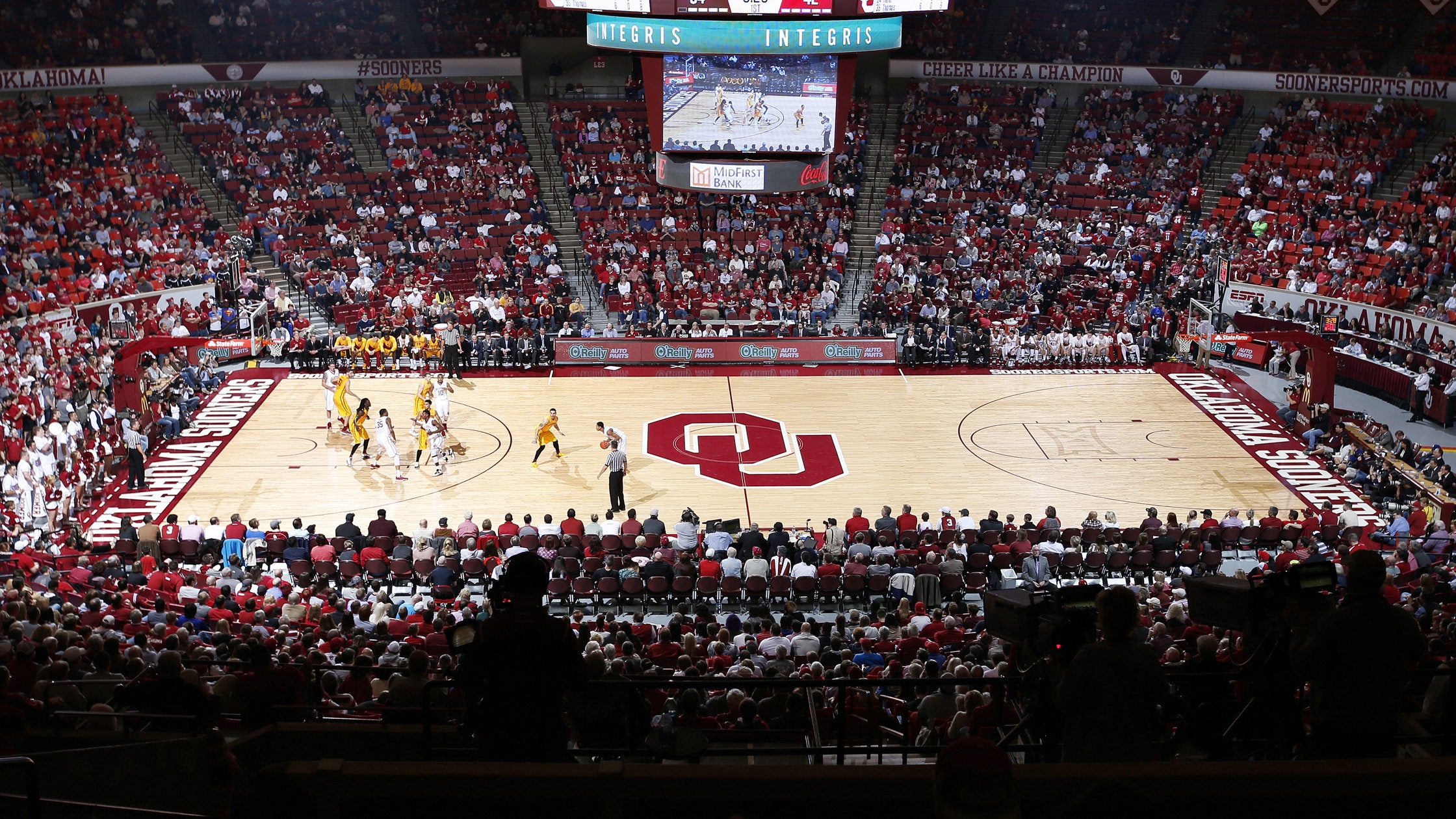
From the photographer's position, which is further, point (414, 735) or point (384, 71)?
point (384, 71)

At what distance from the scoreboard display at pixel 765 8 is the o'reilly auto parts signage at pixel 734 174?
4.65 meters

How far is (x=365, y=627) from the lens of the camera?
1509cm

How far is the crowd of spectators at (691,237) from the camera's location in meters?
35.8

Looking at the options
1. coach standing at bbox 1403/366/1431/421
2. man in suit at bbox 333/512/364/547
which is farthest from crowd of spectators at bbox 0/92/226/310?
coach standing at bbox 1403/366/1431/421

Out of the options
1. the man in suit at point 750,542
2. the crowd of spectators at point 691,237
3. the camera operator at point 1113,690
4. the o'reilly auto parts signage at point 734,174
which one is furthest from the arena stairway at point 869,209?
the camera operator at point 1113,690

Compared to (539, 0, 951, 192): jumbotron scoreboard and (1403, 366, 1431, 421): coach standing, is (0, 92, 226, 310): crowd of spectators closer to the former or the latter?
(539, 0, 951, 192): jumbotron scoreboard

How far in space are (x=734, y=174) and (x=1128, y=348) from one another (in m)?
11.5

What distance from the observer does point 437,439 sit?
83.7 feet

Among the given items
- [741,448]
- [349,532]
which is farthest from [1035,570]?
[349,532]

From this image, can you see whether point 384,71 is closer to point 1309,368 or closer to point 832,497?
point 832,497

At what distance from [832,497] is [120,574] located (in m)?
12.0

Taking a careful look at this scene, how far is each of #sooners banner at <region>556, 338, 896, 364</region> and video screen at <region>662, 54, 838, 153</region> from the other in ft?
16.5

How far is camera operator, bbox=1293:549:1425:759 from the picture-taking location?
5801 millimetres

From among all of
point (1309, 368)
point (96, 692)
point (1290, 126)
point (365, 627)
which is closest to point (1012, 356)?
point (1309, 368)
